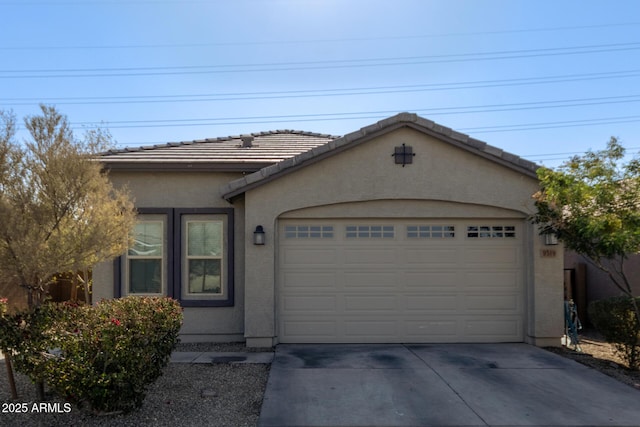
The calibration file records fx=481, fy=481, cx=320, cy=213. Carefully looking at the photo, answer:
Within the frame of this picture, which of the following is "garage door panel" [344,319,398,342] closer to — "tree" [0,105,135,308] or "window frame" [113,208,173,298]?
"window frame" [113,208,173,298]

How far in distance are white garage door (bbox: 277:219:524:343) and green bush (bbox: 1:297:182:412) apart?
13.2ft

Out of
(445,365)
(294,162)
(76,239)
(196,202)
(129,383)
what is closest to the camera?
(129,383)

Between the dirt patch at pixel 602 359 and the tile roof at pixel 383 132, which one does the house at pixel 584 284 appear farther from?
the tile roof at pixel 383 132

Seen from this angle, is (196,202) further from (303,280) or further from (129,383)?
(129,383)

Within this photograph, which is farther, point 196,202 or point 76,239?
point 196,202

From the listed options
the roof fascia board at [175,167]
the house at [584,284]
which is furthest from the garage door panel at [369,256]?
the house at [584,284]

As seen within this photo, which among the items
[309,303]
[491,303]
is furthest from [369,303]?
[491,303]

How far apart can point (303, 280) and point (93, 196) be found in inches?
182

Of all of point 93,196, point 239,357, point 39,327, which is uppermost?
point 93,196

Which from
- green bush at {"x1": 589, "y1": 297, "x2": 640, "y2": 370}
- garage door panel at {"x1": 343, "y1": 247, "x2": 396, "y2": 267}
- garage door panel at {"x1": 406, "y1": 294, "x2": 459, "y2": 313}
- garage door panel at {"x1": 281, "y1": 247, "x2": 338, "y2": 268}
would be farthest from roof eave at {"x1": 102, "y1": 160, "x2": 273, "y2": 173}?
green bush at {"x1": 589, "y1": 297, "x2": 640, "y2": 370}

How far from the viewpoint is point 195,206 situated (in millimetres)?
9961

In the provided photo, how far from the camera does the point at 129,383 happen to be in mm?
5133

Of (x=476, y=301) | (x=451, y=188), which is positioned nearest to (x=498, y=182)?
(x=451, y=188)

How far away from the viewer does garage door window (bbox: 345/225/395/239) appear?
9.52 metres
